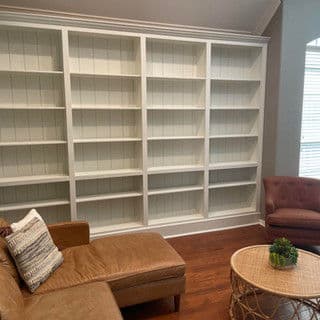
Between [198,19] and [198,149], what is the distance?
153 cm

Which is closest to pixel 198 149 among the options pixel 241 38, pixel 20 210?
pixel 241 38

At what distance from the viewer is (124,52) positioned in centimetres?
331

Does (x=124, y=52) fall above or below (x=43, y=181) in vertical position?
above

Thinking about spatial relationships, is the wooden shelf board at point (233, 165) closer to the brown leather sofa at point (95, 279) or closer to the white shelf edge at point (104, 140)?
the white shelf edge at point (104, 140)

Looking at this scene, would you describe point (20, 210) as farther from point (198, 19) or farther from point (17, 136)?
point (198, 19)

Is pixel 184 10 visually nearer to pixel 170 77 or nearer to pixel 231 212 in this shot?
pixel 170 77

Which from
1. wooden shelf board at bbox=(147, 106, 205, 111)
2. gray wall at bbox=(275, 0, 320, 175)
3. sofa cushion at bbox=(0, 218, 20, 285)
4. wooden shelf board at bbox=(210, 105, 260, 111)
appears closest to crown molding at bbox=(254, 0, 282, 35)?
gray wall at bbox=(275, 0, 320, 175)

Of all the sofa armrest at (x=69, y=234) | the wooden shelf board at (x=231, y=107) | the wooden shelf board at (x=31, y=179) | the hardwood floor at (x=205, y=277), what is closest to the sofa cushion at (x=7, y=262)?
the sofa armrest at (x=69, y=234)

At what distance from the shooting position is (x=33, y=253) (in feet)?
6.03

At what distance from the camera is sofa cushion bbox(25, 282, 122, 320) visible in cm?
152

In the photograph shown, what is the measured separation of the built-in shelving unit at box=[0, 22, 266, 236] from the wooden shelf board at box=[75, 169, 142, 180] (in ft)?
0.04

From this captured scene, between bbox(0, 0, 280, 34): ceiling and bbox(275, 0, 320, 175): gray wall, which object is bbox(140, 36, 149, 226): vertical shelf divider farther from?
bbox(275, 0, 320, 175): gray wall

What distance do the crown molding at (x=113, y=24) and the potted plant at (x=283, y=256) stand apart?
2401mm

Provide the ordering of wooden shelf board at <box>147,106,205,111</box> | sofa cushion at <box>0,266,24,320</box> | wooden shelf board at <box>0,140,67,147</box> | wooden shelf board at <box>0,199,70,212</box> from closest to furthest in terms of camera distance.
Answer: sofa cushion at <box>0,266,24,320</box> < wooden shelf board at <box>0,140,67,147</box> < wooden shelf board at <box>0,199,70,212</box> < wooden shelf board at <box>147,106,205,111</box>
